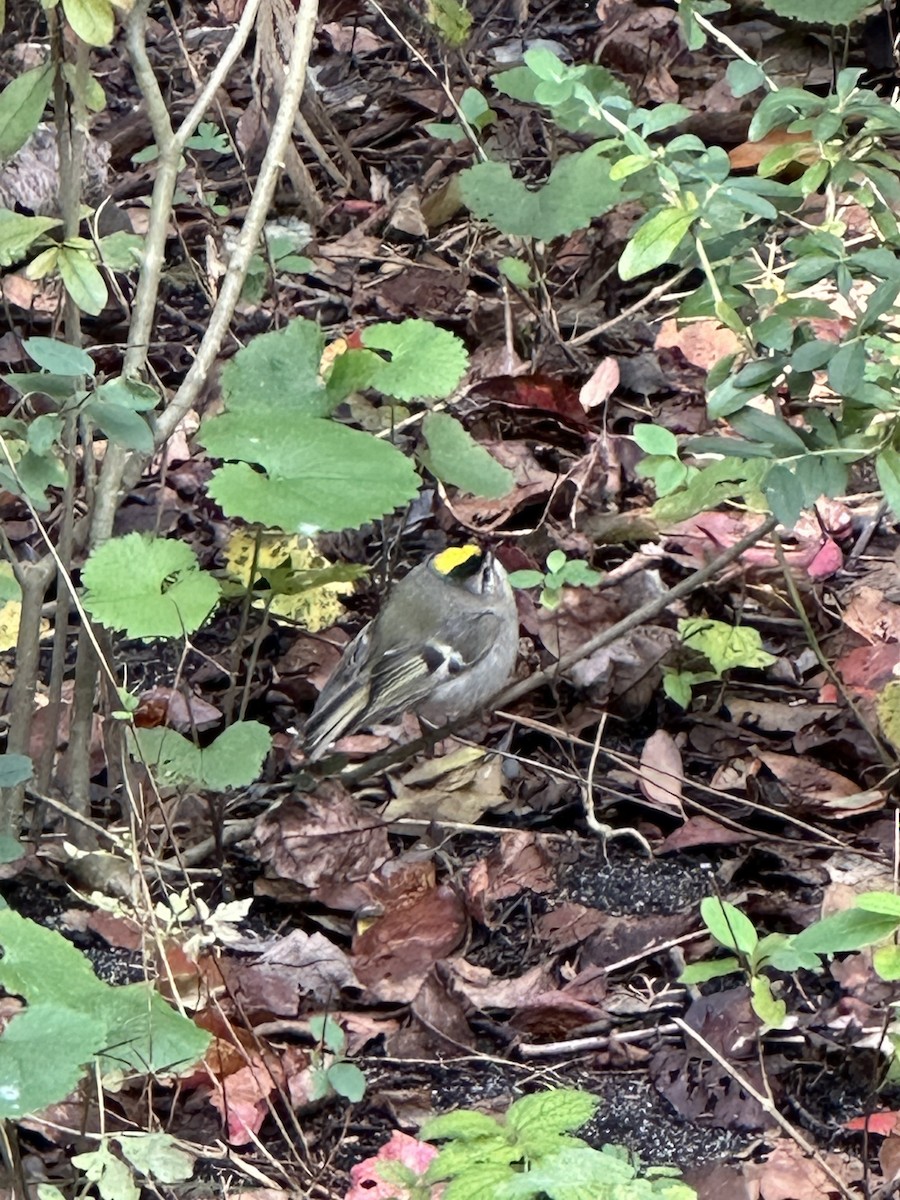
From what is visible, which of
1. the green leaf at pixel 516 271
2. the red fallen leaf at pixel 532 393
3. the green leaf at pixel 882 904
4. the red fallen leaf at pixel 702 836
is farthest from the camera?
the red fallen leaf at pixel 532 393

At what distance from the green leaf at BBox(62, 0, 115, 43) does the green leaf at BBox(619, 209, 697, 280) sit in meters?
0.96

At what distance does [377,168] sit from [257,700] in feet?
9.82

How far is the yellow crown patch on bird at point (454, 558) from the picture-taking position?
4.20 metres

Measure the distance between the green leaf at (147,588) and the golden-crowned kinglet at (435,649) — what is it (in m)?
0.97

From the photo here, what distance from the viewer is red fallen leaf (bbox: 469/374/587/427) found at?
5.06 meters

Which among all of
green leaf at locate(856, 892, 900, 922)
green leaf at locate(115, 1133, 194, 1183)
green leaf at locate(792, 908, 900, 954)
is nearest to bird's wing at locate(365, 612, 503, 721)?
green leaf at locate(115, 1133, 194, 1183)

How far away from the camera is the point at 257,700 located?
4.16 meters

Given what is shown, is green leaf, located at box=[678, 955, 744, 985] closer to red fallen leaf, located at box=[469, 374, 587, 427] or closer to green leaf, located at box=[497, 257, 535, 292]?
red fallen leaf, located at box=[469, 374, 587, 427]

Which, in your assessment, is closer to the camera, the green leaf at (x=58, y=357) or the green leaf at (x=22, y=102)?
the green leaf at (x=58, y=357)

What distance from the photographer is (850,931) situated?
7.34 ft

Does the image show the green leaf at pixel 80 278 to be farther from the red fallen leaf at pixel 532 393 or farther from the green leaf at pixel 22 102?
the red fallen leaf at pixel 532 393

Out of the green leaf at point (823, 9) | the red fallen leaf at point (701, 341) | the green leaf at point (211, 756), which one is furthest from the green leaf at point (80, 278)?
the red fallen leaf at point (701, 341)

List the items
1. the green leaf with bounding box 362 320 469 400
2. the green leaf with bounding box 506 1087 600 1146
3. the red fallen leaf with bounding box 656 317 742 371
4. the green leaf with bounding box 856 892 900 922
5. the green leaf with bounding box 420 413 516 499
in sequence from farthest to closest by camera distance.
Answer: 1. the red fallen leaf with bounding box 656 317 742 371
2. the green leaf with bounding box 420 413 516 499
3. the green leaf with bounding box 362 320 469 400
4. the green leaf with bounding box 506 1087 600 1146
5. the green leaf with bounding box 856 892 900 922

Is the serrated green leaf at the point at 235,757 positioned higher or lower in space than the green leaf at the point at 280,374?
lower
